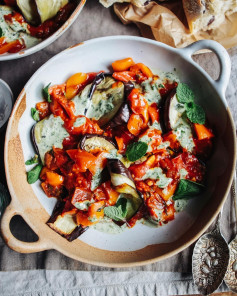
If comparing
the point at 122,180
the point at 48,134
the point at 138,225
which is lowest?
the point at 138,225

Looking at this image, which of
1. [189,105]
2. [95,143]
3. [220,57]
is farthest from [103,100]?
[220,57]

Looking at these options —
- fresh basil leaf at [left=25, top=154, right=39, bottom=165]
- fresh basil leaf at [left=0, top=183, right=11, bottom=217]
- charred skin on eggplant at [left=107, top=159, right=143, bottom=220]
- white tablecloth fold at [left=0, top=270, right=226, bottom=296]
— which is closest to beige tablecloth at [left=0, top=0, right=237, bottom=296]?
white tablecloth fold at [left=0, top=270, right=226, bottom=296]

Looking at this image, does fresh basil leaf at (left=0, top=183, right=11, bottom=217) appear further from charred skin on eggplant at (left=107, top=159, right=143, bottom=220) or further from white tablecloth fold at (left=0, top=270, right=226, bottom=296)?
charred skin on eggplant at (left=107, top=159, right=143, bottom=220)

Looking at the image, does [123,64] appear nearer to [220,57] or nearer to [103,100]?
[103,100]

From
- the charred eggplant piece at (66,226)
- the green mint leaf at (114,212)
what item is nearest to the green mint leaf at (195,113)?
the green mint leaf at (114,212)

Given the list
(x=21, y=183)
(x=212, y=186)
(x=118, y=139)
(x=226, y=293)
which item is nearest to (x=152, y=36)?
(x=118, y=139)
